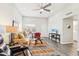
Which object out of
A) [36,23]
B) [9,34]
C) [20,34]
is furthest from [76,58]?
[9,34]

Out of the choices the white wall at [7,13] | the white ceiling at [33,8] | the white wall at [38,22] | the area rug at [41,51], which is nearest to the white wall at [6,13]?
the white wall at [7,13]

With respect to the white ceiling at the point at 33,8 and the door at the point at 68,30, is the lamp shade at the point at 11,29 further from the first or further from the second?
the door at the point at 68,30

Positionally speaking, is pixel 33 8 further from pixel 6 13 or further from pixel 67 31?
pixel 67 31

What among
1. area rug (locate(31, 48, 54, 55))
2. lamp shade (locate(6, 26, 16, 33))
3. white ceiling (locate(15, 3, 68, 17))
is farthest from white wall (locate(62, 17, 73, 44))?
lamp shade (locate(6, 26, 16, 33))

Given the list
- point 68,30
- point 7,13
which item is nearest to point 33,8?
point 7,13

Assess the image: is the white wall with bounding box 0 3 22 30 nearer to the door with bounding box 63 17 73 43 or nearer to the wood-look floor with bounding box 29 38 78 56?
the wood-look floor with bounding box 29 38 78 56

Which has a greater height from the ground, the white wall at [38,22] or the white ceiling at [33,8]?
the white ceiling at [33,8]

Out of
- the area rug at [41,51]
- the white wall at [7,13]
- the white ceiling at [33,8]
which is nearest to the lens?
the white wall at [7,13]

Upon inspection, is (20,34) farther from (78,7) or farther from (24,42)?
(78,7)

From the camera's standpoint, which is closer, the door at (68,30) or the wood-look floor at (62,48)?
the wood-look floor at (62,48)

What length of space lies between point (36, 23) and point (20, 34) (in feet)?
1.49

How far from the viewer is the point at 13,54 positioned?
7.68 feet

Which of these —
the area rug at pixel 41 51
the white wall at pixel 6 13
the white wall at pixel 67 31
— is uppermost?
the white wall at pixel 6 13

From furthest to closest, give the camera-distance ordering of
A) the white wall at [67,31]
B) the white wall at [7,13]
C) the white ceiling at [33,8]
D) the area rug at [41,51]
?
the white wall at [67,31] → the area rug at [41,51] → the white ceiling at [33,8] → the white wall at [7,13]
